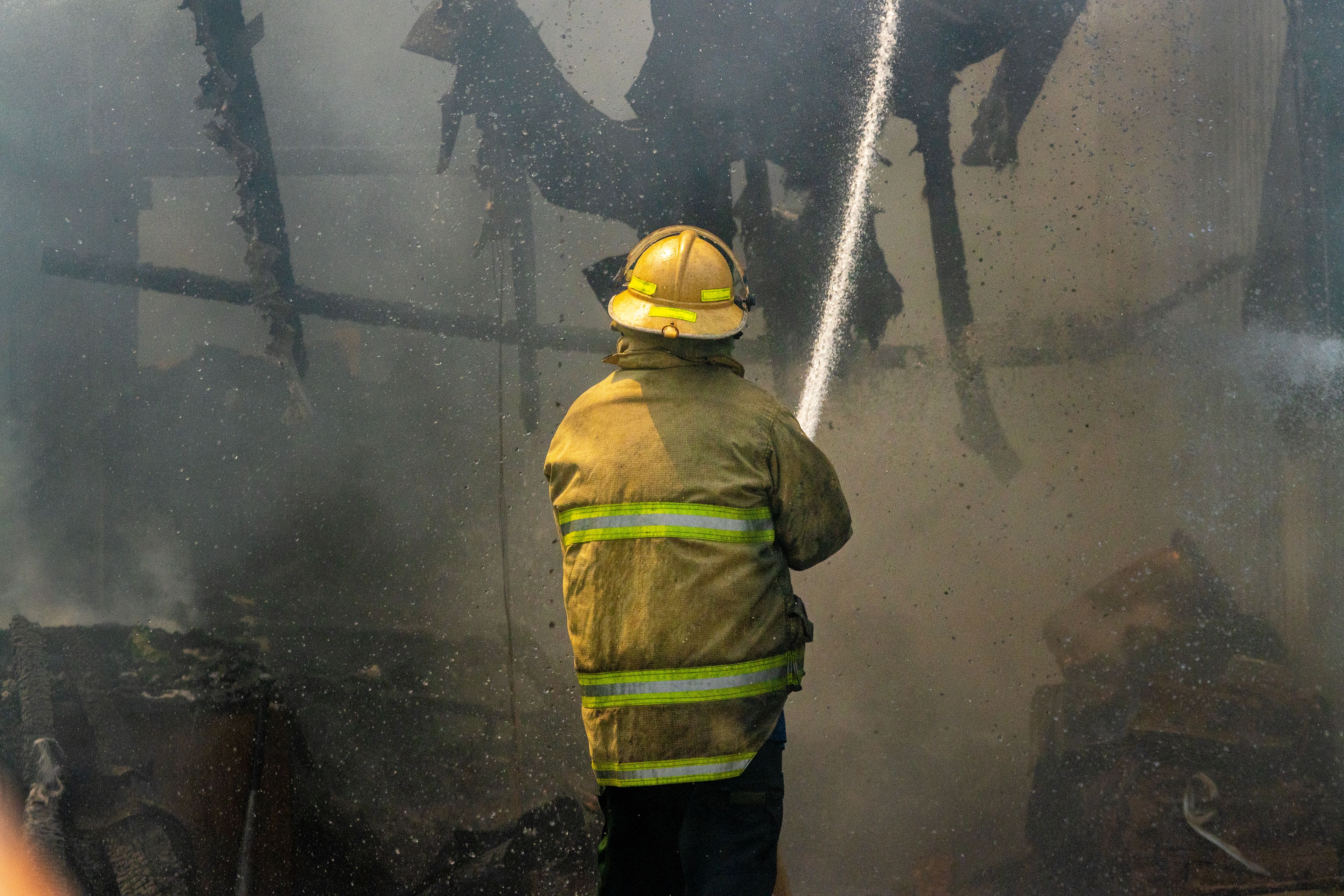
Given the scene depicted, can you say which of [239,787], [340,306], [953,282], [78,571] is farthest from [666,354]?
[78,571]

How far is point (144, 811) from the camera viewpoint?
→ 143 inches

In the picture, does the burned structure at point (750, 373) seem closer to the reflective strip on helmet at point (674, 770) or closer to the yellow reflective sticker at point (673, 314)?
the yellow reflective sticker at point (673, 314)

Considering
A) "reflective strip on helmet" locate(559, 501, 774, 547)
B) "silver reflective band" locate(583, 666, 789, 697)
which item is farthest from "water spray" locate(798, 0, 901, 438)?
"silver reflective band" locate(583, 666, 789, 697)

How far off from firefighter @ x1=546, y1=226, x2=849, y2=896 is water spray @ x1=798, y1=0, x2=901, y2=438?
3.63ft

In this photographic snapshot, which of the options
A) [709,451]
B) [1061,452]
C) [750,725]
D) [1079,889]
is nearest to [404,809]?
[750,725]

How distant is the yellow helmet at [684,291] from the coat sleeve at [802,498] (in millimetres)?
309

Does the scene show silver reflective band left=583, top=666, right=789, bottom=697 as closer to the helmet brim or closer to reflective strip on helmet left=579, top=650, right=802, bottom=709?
reflective strip on helmet left=579, top=650, right=802, bottom=709

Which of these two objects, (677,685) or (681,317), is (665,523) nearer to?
(677,685)

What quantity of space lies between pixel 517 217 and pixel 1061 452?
2242 millimetres

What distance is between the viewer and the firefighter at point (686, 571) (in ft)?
6.70

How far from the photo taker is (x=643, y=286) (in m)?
2.30

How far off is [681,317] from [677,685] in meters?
0.89

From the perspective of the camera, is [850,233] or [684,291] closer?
[684,291]

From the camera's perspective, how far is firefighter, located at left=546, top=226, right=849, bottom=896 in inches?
80.4
